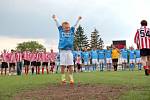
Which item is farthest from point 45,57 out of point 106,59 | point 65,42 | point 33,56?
point 65,42

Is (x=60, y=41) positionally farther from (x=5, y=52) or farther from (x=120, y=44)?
(x=120, y=44)

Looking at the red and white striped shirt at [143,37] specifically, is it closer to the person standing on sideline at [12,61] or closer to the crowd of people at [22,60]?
the crowd of people at [22,60]

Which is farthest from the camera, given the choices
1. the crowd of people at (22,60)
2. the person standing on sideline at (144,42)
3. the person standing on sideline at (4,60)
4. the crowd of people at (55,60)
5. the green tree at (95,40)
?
the green tree at (95,40)

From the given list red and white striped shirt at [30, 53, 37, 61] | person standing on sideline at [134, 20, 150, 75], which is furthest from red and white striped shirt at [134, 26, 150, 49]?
Result: red and white striped shirt at [30, 53, 37, 61]

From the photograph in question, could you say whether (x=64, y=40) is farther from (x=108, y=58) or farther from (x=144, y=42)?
(x=108, y=58)

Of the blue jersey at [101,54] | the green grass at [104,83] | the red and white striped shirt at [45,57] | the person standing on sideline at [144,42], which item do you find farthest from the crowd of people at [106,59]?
the green grass at [104,83]

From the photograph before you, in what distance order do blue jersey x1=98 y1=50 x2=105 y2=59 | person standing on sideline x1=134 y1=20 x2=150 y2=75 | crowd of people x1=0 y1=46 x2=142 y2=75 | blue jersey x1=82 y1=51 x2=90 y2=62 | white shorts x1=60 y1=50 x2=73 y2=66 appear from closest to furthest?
1. white shorts x1=60 y1=50 x2=73 y2=66
2. person standing on sideline x1=134 y1=20 x2=150 y2=75
3. crowd of people x1=0 y1=46 x2=142 y2=75
4. blue jersey x1=98 y1=50 x2=105 y2=59
5. blue jersey x1=82 y1=51 x2=90 y2=62

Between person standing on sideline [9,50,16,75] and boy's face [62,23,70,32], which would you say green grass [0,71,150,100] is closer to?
boy's face [62,23,70,32]

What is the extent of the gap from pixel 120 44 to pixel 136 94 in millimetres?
45829

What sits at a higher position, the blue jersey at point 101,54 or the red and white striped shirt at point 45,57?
the blue jersey at point 101,54

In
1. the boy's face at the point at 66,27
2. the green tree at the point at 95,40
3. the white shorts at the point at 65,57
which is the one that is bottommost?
the white shorts at the point at 65,57

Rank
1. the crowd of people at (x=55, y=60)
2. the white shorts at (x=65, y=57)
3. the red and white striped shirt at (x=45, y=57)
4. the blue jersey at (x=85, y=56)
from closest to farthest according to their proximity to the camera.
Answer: the white shorts at (x=65, y=57)
the crowd of people at (x=55, y=60)
the red and white striped shirt at (x=45, y=57)
the blue jersey at (x=85, y=56)

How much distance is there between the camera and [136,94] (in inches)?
352

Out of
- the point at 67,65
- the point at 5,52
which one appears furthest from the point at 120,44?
the point at 67,65
